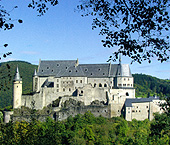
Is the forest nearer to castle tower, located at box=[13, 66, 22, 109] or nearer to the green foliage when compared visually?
Answer: castle tower, located at box=[13, 66, 22, 109]

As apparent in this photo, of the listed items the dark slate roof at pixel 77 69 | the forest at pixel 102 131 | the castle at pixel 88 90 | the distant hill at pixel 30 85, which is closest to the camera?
the forest at pixel 102 131

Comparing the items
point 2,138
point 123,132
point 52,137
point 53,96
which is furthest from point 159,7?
point 53,96

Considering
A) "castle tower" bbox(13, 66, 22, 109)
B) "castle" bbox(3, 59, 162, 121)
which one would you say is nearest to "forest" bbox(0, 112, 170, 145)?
"castle" bbox(3, 59, 162, 121)

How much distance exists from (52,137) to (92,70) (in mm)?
33508

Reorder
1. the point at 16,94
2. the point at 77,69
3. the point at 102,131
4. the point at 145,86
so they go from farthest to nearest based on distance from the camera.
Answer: the point at 145,86
the point at 77,69
the point at 16,94
the point at 102,131

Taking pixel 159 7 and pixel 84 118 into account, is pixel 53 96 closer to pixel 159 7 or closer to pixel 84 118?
pixel 84 118

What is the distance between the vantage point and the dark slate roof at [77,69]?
174 feet

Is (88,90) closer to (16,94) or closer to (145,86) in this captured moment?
(16,94)

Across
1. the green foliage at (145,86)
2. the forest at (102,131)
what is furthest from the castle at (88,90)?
the green foliage at (145,86)

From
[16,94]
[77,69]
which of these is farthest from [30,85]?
[16,94]

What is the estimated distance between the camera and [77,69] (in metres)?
53.8

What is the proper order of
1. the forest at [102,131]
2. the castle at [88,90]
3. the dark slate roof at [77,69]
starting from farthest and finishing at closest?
1. the dark slate roof at [77,69]
2. the castle at [88,90]
3. the forest at [102,131]

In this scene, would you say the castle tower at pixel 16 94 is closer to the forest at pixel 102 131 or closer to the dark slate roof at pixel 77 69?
the dark slate roof at pixel 77 69

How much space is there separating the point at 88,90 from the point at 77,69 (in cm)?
552
